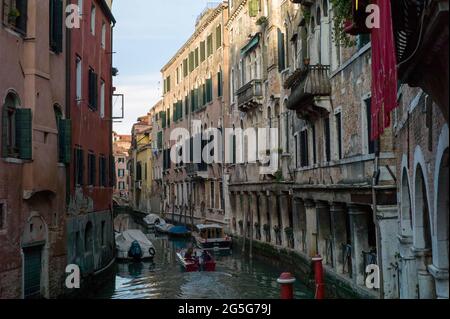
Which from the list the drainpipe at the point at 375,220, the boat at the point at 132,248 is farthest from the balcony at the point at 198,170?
the drainpipe at the point at 375,220

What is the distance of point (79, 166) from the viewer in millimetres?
16953

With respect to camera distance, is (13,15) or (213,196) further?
(213,196)

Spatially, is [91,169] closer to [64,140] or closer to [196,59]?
[64,140]

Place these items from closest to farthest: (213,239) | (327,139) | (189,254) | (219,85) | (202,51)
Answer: (327,139) < (189,254) < (213,239) < (219,85) < (202,51)

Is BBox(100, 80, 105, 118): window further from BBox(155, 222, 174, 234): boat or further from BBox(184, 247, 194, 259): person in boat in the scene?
BBox(155, 222, 174, 234): boat

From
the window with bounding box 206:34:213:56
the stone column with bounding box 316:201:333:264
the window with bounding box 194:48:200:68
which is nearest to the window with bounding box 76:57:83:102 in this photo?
the stone column with bounding box 316:201:333:264

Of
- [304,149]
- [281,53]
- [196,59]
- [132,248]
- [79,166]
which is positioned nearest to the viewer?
[79,166]

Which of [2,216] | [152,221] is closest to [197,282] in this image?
[2,216]

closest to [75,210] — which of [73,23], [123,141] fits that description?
[73,23]

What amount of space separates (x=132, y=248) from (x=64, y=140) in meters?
12.8

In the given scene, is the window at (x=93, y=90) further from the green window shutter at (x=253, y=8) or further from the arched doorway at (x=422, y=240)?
Answer: the arched doorway at (x=422, y=240)

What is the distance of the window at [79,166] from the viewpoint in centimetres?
1654

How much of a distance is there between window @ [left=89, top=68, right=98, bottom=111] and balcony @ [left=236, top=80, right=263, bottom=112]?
Answer: 30.3 ft
